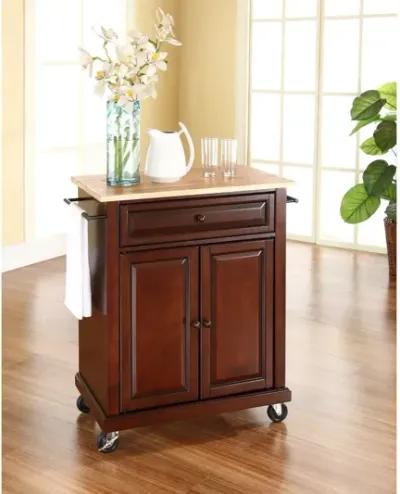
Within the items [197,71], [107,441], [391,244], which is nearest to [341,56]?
[197,71]

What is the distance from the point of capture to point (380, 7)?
5730 mm

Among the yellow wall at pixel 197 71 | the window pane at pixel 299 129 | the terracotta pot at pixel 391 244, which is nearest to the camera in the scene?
the terracotta pot at pixel 391 244

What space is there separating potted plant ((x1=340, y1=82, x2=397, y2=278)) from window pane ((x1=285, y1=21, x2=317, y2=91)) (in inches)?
34.3

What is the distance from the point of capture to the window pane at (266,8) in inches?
242

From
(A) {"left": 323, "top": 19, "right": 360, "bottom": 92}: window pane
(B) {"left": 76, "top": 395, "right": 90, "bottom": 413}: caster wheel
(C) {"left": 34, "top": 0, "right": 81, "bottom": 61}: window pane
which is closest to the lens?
(B) {"left": 76, "top": 395, "right": 90, "bottom": 413}: caster wheel

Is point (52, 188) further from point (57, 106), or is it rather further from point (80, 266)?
point (80, 266)

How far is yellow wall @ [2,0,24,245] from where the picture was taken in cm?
521

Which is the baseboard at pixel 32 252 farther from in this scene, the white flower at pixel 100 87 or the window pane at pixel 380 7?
the white flower at pixel 100 87

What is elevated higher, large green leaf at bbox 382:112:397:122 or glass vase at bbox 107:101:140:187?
large green leaf at bbox 382:112:397:122

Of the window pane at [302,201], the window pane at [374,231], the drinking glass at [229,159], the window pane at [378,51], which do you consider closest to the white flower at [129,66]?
the drinking glass at [229,159]

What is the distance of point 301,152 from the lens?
20.4ft

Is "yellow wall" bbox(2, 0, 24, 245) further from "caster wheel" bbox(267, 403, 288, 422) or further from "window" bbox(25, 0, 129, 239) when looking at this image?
"caster wheel" bbox(267, 403, 288, 422)

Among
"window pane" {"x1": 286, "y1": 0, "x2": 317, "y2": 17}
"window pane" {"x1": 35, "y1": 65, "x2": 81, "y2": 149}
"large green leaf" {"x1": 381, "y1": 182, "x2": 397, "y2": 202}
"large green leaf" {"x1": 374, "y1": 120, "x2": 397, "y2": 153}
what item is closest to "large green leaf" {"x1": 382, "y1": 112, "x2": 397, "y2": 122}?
"large green leaf" {"x1": 374, "y1": 120, "x2": 397, "y2": 153}

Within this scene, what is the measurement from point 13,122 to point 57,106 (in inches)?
15.3
